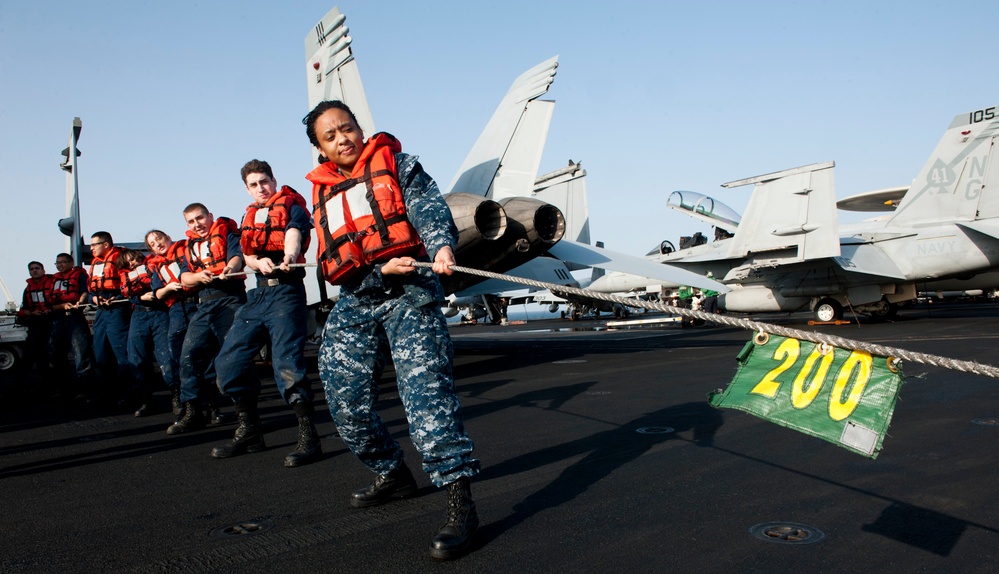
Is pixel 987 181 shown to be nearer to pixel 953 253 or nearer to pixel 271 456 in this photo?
pixel 953 253

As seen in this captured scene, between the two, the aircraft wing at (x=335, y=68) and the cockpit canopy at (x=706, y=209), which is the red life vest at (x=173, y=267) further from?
the cockpit canopy at (x=706, y=209)

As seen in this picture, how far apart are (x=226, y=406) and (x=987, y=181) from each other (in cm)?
1818

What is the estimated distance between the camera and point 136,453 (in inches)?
187

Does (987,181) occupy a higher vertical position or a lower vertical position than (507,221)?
higher

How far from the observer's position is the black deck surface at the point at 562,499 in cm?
243

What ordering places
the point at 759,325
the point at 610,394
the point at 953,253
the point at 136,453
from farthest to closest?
the point at 953,253
the point at 610,394
the point at 136,453
the point at 759,325

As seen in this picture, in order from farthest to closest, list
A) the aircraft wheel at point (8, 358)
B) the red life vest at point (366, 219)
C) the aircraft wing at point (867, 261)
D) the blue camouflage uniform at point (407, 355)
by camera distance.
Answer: the aircraft wing at point (867, 261), the aircraft wheel at point (8, 358), the red life vest at point (366, 219), the blue camouflage uniform at point (407, 355)

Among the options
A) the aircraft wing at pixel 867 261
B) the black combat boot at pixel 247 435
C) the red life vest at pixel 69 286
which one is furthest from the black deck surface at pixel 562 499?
the aircraft wing at pixel 867 261

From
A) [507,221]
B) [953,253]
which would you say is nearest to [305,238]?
[507,221]

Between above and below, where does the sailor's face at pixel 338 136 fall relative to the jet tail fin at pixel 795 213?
below

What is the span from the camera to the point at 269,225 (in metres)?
4.48

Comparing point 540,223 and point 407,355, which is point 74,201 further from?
point 407,355

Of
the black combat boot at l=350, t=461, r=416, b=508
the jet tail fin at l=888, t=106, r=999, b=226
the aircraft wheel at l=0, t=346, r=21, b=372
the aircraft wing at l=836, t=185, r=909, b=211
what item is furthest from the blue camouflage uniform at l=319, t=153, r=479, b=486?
the aircraft wing at l=836, t=185, r=909, b=211

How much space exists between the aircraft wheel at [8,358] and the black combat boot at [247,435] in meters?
11.4
